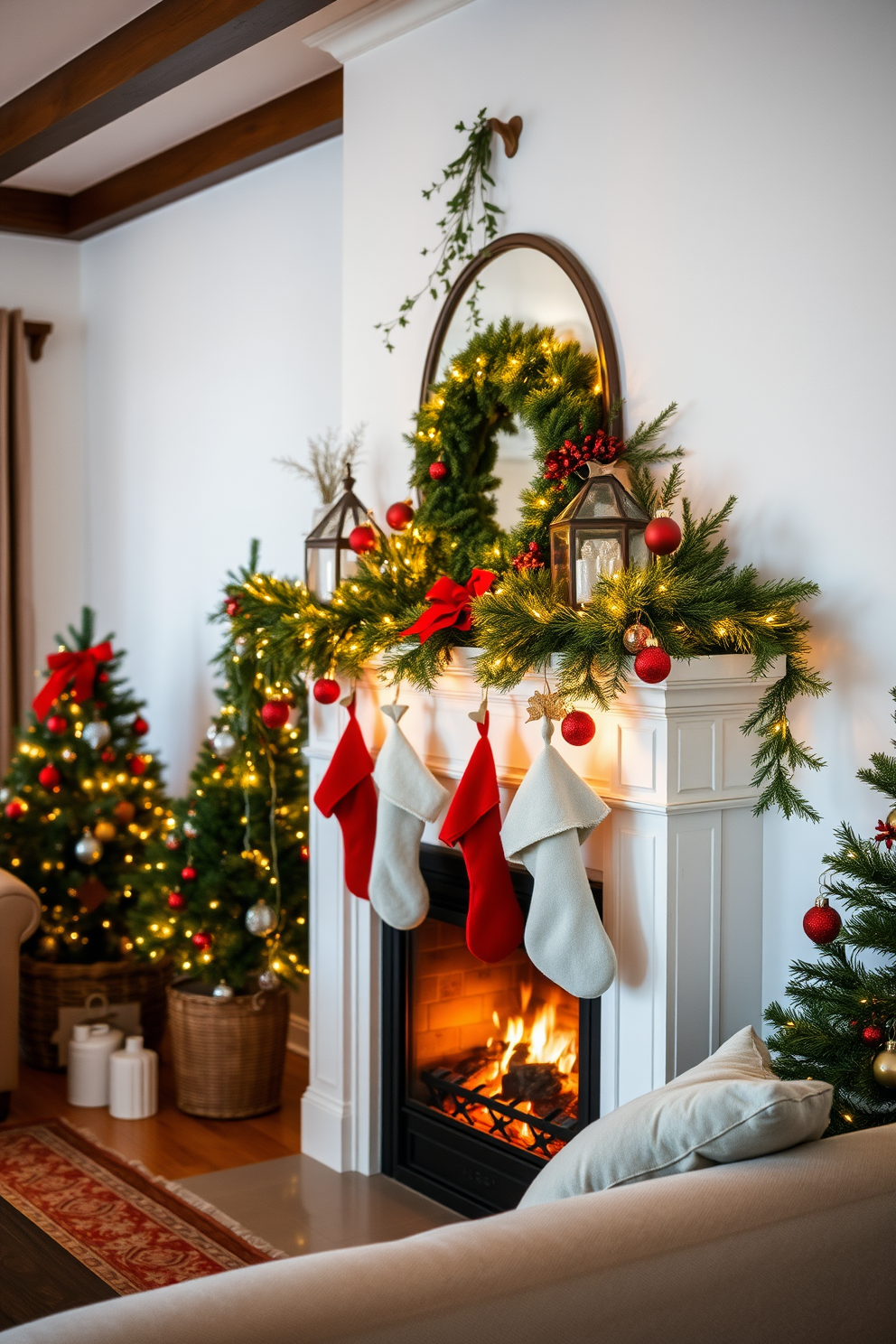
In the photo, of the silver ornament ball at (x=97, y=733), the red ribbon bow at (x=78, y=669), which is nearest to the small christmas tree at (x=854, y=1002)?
the silver ornament ball at (x=97, y=733)

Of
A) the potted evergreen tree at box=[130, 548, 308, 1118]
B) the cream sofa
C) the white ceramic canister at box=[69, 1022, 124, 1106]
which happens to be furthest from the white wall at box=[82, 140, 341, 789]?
the cream sofa

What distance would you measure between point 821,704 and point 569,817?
0.50 meters

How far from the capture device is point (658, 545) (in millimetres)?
2352

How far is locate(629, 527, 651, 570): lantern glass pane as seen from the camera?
2.50 meters

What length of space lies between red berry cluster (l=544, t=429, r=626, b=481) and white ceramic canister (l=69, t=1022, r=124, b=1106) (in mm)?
2058

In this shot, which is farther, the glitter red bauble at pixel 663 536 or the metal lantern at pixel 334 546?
the metal lantern at pixel 334 546

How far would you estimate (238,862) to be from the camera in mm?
3529

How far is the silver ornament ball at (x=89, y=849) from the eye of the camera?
3.87 m

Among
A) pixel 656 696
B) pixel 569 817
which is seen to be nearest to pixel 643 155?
pixel 656 696

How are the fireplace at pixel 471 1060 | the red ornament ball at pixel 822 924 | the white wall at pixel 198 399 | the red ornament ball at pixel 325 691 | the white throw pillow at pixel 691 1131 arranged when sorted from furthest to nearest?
the white wall at pixel 198 399
the red ornament ball at pixel 325 691
the fireplace at pixel 471 1060
the red ornament ball at pixel 822 924
the white throw pillow at pixel 691 1131

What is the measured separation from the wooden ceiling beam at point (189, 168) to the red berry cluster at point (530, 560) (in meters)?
1.71

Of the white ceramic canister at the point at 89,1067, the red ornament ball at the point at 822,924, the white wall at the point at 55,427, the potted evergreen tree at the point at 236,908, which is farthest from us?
the white wall at the point at 55,427

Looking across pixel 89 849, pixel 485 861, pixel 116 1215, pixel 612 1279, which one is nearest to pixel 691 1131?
pixel 612 1279

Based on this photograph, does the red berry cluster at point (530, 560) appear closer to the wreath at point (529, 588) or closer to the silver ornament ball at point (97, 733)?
the wreath at point (529, 588)
